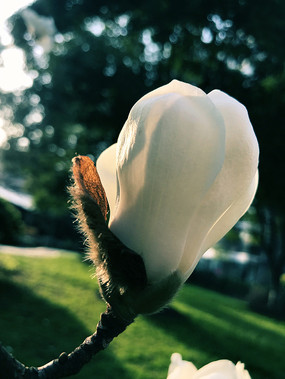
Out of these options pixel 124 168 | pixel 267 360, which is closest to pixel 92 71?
pixel 267 360

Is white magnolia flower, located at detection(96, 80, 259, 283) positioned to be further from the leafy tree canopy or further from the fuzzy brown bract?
the leafy tree canopy

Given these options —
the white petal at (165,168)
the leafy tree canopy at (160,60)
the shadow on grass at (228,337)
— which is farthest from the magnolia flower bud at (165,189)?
the shadow on grass at (228,337)

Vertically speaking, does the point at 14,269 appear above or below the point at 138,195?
below

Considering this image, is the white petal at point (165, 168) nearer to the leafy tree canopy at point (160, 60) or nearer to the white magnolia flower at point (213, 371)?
the white magnolia flower at point (213, 371)

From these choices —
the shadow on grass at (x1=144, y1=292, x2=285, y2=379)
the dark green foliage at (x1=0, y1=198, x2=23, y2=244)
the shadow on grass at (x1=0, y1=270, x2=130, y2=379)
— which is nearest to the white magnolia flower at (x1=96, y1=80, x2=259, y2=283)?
the shadow on grass at (x1=0, y1=270, x2=130, y2=379)

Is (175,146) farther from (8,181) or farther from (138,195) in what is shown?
(8,181)

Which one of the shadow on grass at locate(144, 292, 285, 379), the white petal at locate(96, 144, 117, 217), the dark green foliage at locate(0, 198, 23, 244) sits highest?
the white petal at locate(96, 144, 117, 217)
